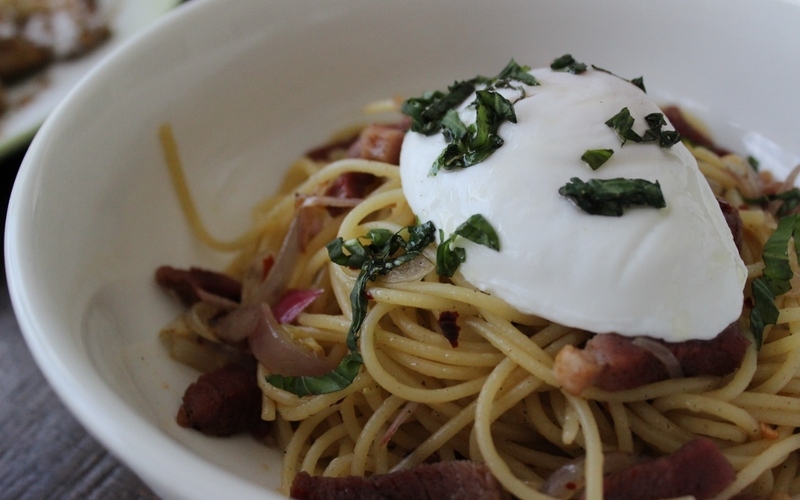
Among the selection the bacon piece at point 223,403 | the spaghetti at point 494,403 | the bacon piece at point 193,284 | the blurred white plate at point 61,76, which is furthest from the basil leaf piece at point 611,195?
the blurred white plate at point 61,76

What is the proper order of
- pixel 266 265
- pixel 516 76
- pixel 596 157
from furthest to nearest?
pixel 266 265
pixel 516 76
pixel 596 157

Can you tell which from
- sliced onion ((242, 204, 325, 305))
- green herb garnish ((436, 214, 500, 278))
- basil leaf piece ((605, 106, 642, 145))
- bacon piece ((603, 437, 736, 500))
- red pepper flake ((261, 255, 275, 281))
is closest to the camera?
bacon piece ((603, 437, 736, 500))

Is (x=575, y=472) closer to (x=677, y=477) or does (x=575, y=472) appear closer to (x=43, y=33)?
(x=677, y=477)

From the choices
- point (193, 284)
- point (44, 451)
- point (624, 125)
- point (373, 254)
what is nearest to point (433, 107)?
point (373, 254)

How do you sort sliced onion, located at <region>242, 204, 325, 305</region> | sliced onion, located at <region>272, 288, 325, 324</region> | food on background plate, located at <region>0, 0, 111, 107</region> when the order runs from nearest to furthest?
sliced onion, located at <region>272, 288, 325, 324</region> → sliced onion, located at <region>242, 204, 325, 305</region> → food on background plate, located at <region>0, 0, 111, 107</region>

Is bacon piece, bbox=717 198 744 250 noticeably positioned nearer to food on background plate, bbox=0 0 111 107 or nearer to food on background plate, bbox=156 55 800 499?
food on background plate, bbox=156 55 800 499

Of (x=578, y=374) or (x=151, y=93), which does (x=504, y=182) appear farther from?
(x=151, y=93)

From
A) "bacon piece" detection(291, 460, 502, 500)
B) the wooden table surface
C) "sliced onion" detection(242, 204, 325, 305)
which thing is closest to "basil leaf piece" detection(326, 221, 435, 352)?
"sliced onion" detection(242, 204, 325, 305)
